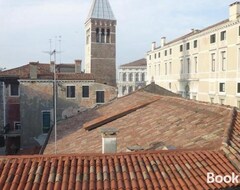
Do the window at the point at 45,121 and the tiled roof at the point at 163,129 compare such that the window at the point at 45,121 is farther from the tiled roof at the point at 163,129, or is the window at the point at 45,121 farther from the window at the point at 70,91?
the tiled roof at the point at 163,129

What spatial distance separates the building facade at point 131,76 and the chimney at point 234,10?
46.0 metres

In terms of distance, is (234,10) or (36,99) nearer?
(36,99)

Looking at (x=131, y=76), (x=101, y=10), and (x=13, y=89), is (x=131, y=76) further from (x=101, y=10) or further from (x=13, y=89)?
(x=13, y=89)

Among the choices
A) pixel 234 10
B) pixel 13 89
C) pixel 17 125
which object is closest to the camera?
pixel 234 10

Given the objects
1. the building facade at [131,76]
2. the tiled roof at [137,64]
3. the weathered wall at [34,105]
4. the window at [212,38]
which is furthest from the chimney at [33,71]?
the tiled roof at [137,64]

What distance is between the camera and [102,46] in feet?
142

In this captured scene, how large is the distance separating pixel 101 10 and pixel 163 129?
122 ft

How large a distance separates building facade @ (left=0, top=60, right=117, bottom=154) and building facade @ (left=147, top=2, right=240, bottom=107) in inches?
456

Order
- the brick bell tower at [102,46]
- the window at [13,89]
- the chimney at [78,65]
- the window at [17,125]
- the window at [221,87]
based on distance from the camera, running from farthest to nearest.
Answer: the brick bell tower at [102,46] → the chimney at [78,65] → the window at [221,87] → the window at [17,125] → the window at [13,89]

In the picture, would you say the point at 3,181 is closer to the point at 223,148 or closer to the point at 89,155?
the point at 89,155

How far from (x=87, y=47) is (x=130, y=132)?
34.9 meters

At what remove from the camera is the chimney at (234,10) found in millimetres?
30656

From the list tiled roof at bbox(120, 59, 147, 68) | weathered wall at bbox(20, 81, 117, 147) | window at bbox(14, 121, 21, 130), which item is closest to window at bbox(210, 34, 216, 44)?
weathered wall at bbox(20, 81, 117, 147)

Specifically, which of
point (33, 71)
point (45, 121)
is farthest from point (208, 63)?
point (33, 71)
